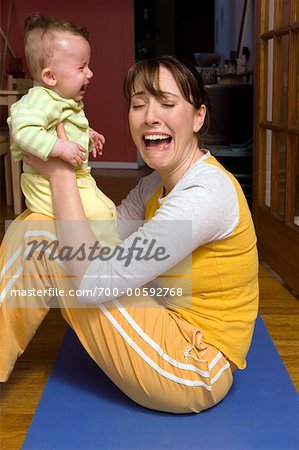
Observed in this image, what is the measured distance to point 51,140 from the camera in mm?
1405

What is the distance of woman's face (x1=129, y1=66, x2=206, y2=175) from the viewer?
1440 millimetres

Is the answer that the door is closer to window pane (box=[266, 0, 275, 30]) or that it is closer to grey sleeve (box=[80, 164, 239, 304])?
window pane (box=[266, 0, 275, 30])

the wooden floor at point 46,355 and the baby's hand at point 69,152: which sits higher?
the baby's hand at point 69,152

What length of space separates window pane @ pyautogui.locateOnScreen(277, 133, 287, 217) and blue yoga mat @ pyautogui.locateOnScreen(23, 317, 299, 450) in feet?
3.52

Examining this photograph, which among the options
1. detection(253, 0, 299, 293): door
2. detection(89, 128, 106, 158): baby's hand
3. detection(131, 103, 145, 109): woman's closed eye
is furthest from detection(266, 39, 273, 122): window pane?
detection(131, 103, 145, 109): woman's closed eye

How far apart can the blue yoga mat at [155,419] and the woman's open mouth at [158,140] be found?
0.66m

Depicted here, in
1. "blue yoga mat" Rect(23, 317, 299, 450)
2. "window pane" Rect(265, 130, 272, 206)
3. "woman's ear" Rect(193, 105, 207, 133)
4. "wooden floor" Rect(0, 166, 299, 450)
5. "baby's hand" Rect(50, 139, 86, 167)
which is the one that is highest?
"woman's ear" Rect(193, 105, 207, 133)

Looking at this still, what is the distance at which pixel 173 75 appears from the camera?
56.8 inches

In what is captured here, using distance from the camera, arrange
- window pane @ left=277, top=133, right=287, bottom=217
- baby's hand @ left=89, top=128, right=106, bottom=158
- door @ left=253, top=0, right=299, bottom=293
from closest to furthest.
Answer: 1. baby's hand @ left=89, top=128, right=106, bottom=158
2. door @ left=253, top=0, right=299, bottom=293
3. window pane @ left=277, top=133, right=287, bottom=217

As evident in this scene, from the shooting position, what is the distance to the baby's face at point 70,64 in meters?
1.48

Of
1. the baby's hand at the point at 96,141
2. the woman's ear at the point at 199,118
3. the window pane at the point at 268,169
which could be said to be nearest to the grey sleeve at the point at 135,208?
the baby's hand at the point at 96,141

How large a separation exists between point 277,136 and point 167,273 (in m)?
1.39

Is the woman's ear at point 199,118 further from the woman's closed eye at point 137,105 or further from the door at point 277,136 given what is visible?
the door at point 277,136

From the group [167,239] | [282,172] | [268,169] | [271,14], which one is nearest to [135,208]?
[167,239]
